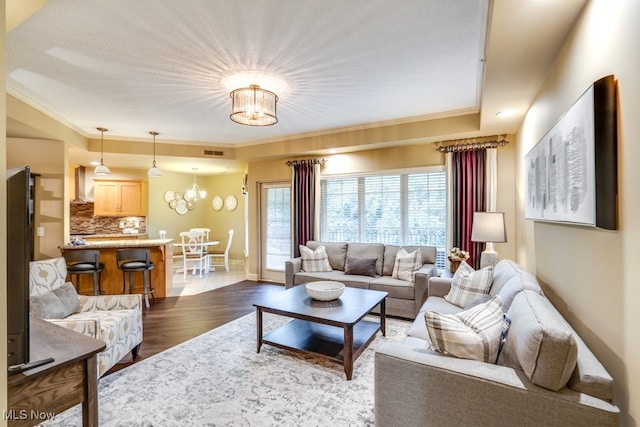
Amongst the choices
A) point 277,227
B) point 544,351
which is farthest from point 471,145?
point 277,227

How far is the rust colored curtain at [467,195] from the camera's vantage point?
4199 mm

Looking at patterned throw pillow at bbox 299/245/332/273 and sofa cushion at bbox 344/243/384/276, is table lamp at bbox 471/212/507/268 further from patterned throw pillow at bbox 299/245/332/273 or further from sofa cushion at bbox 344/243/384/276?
patterned throw pillow at bbox 299/245/332/273

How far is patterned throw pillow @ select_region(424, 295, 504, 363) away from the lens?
157 cm

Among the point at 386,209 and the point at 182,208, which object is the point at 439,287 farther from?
the point at 182,208

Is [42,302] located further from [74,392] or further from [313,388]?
[313,388]

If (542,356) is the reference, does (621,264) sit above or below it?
above

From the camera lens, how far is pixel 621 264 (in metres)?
1.30

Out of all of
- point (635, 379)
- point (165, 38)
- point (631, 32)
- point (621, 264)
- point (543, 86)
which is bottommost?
point (635, 379)

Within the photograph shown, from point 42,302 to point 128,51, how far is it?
221 cm

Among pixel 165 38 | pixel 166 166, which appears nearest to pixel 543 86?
pixel 165 38

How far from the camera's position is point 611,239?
138 cm

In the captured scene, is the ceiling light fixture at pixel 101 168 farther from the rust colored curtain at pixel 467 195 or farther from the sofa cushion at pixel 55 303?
the rust colored curtain at pixel 467 195

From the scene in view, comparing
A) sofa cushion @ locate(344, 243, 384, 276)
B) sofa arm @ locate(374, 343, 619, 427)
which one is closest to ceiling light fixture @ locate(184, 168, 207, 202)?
sofa cushion @ locate(344, 243, 384, 276)

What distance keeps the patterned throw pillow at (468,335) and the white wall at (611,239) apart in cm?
47
